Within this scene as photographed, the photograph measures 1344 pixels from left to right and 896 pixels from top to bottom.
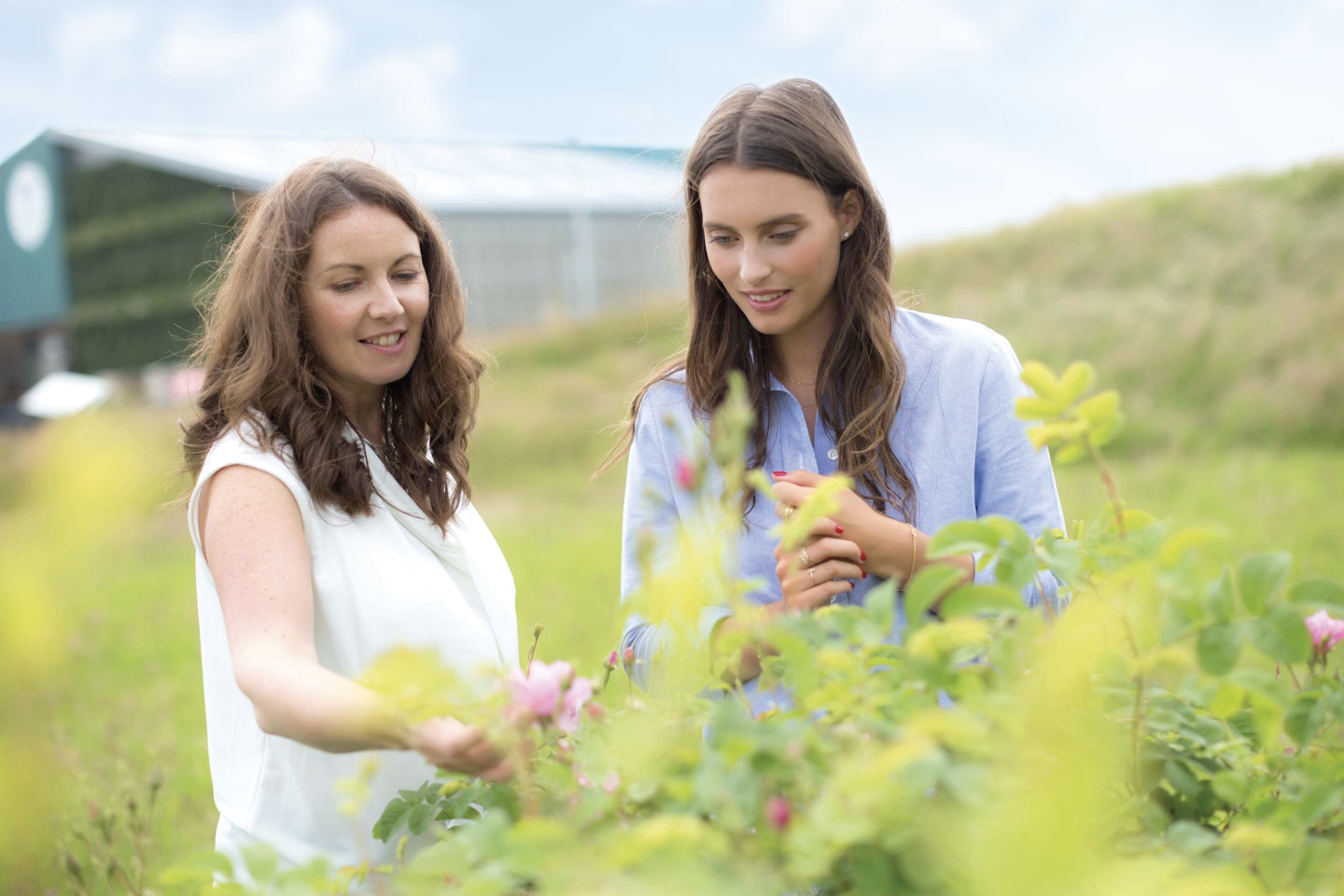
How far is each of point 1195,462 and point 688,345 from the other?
8230mm

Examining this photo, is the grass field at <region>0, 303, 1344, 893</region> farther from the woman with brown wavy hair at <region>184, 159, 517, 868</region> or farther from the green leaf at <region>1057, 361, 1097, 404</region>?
the green leaf at <region>1057, 361, 1097, 404</region>

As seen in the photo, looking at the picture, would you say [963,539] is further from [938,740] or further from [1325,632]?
[1325,632]

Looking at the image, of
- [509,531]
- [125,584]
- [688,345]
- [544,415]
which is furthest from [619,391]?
[688,345]

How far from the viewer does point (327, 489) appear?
1.65m

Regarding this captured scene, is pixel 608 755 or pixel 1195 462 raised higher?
pixel 608 755

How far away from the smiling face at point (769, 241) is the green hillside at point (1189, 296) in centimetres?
892

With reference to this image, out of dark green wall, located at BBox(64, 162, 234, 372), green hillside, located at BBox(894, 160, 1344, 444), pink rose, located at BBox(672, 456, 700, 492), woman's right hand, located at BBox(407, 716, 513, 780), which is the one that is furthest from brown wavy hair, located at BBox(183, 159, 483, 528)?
dark green wall, located at BBox(64, 162, 234, 372)

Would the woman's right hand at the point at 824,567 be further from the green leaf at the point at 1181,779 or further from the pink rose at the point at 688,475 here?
the pink rose at the point at 688,475

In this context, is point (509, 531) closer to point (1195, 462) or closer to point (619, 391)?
point (619, 391)

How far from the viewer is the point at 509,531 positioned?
10.3 m

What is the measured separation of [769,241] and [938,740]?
3.99ft

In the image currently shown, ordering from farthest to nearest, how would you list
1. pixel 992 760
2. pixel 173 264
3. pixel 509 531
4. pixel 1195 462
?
pixel 173 264, pixel 509 531, pixel 1195 462, pixel 992 760

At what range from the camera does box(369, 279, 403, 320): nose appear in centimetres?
176

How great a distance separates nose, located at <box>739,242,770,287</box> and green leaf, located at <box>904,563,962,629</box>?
3.51ft
